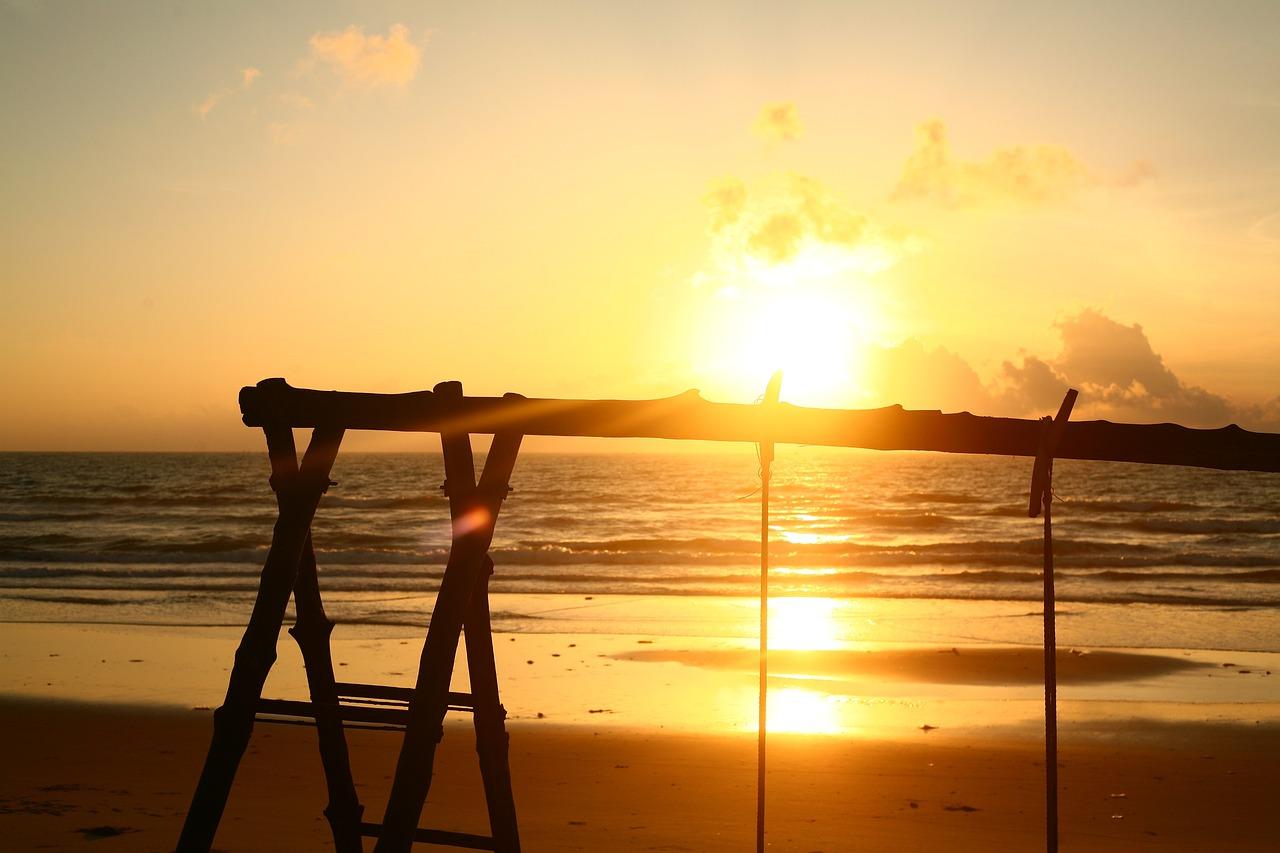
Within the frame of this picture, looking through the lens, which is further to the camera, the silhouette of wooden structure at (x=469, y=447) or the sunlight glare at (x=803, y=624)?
the sunlight glare at (x=803, y=624)

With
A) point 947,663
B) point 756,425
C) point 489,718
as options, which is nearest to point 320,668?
point 489,718

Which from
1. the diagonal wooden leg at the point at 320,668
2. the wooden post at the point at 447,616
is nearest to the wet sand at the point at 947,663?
the diagonal wooden leg at the point at 320,668

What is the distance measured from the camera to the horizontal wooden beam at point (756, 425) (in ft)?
12.3

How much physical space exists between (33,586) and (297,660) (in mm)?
11320

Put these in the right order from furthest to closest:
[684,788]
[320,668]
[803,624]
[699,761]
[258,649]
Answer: [803,624] < [699,761] < [684,788] < [320,668] < [258,649]

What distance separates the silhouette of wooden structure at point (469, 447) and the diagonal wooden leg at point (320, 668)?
1 cm

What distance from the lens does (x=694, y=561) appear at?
990 inches

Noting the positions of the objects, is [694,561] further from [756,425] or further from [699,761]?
[756,425]

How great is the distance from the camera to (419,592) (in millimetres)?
18859

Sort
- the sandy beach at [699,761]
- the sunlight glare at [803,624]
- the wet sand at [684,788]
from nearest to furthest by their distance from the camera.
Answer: the wet sand at [684,788]
the sandy beach at [699,761]
the sunlight glare at [803,624]

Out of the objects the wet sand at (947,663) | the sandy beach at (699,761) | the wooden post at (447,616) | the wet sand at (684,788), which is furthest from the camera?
the wet sand at (947,663)

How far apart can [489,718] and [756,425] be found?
1471mm

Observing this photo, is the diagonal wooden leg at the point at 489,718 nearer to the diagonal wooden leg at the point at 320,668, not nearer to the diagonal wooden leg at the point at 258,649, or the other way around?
the diagonal wooden leg at the point at 320,668

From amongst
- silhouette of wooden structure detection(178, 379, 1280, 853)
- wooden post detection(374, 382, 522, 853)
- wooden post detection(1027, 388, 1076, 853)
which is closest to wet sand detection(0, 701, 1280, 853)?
wooden post detection(1027, 388, 1076, 853)
